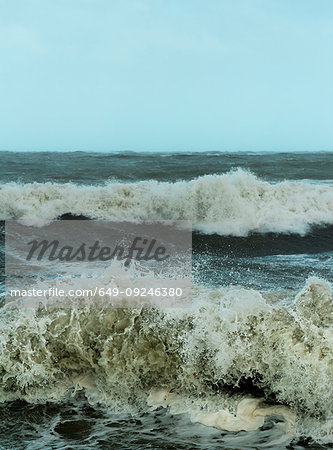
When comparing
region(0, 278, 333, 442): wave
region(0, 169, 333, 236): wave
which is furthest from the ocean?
region(0, 169, 333, 236): wave

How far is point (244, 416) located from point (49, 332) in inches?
79.1

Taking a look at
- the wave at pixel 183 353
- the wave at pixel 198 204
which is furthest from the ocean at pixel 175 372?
the wave at pixel 198 204

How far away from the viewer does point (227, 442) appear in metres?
3.68

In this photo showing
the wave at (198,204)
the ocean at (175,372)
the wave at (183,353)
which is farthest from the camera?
the wave at (198,204)

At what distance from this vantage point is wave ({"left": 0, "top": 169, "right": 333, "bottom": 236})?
A: 11.7 m

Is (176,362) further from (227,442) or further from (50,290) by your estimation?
(50,290)

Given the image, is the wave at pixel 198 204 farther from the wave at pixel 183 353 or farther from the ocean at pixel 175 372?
the wave at pixel 183 353

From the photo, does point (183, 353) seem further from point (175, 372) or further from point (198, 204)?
point (198, 204)

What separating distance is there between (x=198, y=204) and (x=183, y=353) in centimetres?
803

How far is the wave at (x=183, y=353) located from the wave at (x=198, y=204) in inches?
251

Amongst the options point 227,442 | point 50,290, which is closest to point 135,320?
point 50,290

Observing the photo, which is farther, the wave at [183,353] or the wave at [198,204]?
the wave at [198,204]

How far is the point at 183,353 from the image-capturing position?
4559mm

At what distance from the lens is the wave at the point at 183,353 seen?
420 centimetres
